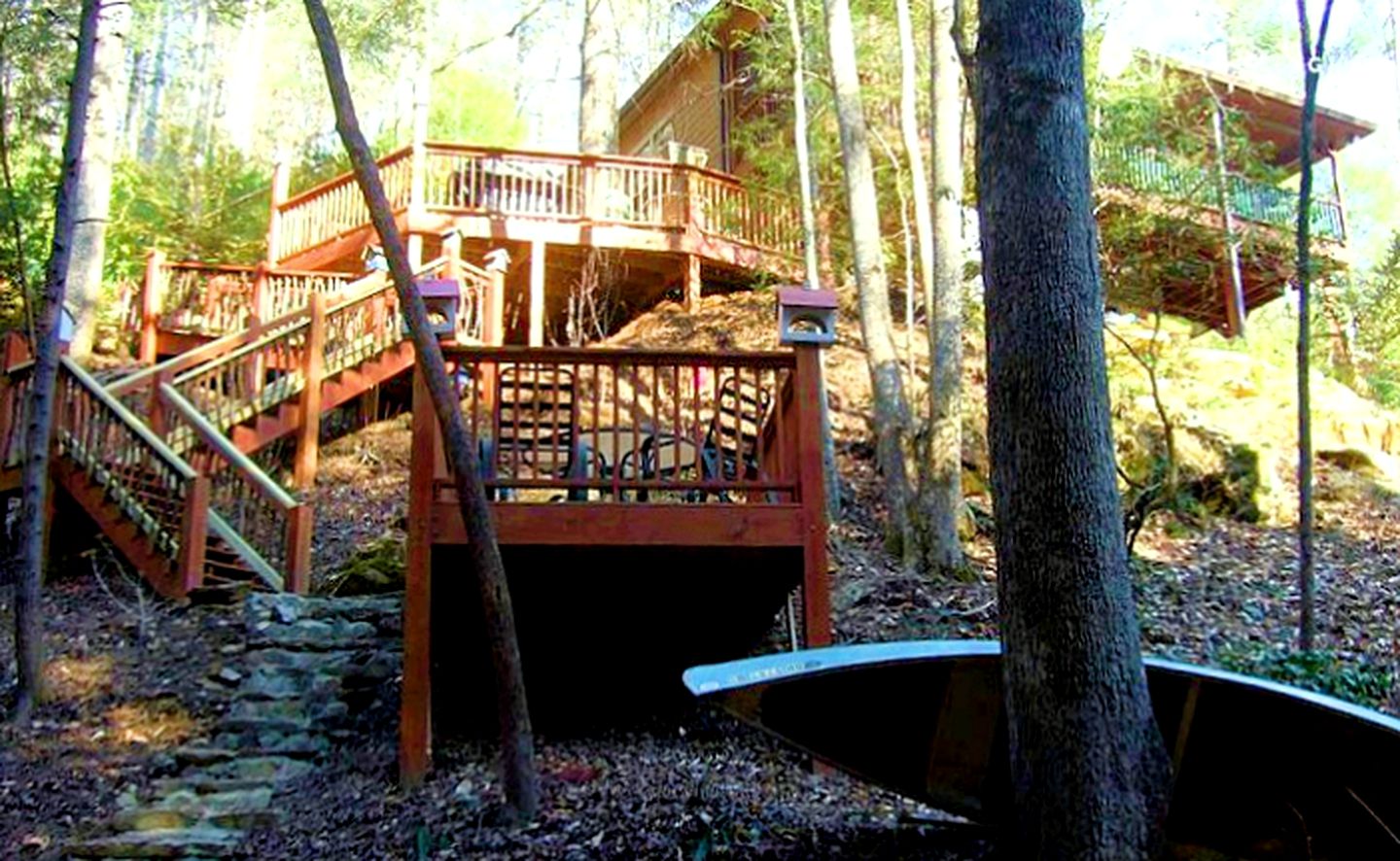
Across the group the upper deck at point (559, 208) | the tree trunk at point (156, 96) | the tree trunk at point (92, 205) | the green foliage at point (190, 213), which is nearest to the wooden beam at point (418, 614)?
the tree trunk at point (92, 205)

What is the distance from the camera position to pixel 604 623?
7297 millimetres

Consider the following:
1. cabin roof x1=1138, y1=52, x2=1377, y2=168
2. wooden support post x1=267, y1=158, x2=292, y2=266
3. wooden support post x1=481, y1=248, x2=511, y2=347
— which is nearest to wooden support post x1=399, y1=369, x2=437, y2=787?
wooden support post x1=481, y1=248, x2=511, y2=347

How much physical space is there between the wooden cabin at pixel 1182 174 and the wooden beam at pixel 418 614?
8.57 metres

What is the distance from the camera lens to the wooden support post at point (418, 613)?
5602mm

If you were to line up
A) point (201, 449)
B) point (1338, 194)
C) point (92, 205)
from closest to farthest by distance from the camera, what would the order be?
1. point (201, 449)
2. point (92, 205)
3. point (1338, 194)

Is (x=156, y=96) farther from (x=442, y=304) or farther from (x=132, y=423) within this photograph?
(x=442, y=304)

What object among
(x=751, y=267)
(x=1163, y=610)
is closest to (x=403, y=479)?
(x=751, y=267)

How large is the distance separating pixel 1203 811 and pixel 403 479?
30.4ft

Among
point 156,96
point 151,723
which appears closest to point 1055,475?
point 151,723

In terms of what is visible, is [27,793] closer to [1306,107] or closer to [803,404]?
[803,404]

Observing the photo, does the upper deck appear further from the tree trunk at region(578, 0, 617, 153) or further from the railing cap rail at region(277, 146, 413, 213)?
the tree trunk at region(578, 0, 617, 153)

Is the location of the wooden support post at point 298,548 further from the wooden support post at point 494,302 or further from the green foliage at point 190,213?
the green foliage at point 190,213

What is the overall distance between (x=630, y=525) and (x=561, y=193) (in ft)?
33.1

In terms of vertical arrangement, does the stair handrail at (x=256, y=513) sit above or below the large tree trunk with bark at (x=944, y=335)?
below
